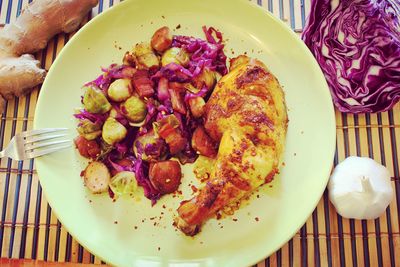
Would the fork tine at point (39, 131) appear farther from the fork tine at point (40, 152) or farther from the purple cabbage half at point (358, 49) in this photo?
the purple cabbage half at point (358, 49)

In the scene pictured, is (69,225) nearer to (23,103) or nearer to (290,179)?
(23,103)

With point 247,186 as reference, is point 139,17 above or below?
above

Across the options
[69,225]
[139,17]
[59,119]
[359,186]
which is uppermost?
[139,17]

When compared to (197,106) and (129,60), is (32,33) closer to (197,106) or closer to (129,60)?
(129,60)

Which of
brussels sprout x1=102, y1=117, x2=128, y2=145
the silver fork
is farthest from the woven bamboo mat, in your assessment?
brussels sprout x1=102, y1=117, x2=128, y2=145

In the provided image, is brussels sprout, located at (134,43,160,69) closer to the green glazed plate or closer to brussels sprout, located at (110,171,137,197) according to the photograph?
the green glazed plate

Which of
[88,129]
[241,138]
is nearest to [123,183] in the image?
[88,129]

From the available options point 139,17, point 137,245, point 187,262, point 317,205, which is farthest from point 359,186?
point 139,17
